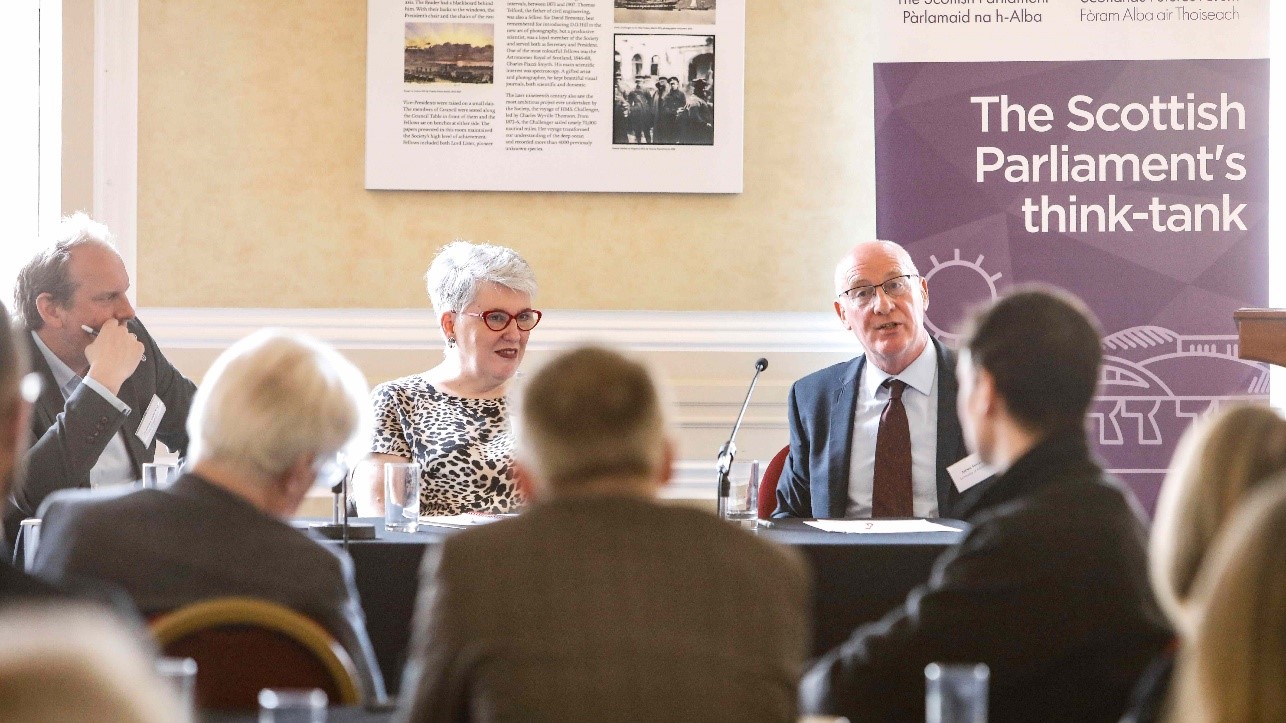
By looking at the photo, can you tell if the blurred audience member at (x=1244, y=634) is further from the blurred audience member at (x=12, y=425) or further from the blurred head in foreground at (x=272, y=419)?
the blurred head in foreground at (x=272, y=419)

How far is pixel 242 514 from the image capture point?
6.49 feet

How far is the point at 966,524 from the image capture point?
353cm

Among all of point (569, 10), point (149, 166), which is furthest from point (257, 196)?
point (569, 10)

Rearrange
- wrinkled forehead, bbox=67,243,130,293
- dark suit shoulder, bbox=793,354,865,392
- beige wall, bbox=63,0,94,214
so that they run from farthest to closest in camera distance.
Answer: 1. beige wall, bbox=63,0,94,214
2. dark suit shoulder, bbox=793,354,865,392
3. wrinkled forehead, bbox=67,243,130,293

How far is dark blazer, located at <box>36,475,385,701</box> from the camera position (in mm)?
1911

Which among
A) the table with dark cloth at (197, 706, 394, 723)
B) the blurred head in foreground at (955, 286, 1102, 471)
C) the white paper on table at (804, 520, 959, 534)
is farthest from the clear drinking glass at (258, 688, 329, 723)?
the white paper on table at (804, 520, 959, 534)

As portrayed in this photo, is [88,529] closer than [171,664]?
No

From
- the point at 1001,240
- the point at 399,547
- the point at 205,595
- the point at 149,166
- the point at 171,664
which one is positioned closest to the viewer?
the point at 171,664

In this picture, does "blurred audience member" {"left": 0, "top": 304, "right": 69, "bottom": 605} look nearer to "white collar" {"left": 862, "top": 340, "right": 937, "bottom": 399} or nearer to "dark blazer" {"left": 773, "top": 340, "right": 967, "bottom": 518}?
"dark blazer" {"left": 773, "top": 340, "right": 967, "bottom": 518}

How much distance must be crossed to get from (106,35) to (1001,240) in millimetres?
3233

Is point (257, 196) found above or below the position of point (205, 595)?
above

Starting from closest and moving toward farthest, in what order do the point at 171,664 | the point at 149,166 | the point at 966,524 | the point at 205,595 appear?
the point at 171,664 < the point at 205,595 < the point at 966,524 < the point at 149,166

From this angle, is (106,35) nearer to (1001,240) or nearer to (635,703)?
(1001,240)

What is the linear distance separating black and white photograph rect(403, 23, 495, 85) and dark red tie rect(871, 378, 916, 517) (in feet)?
6.60
